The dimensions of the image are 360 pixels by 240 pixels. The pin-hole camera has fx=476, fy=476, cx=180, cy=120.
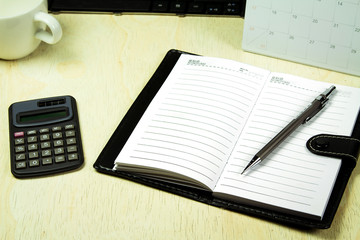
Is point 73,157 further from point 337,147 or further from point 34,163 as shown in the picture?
point 337,147

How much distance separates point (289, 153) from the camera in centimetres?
67

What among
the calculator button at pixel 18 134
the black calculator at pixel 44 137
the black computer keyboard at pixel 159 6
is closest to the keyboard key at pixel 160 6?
the black computer keyboard at pixel 159 6

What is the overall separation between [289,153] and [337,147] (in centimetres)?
7

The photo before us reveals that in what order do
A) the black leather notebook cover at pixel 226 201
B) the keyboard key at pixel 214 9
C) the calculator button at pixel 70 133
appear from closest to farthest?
the black leather notebook cover at pixel 226 201
the calculator button at pixel 70 133
the keyboard key at pixel 214 9

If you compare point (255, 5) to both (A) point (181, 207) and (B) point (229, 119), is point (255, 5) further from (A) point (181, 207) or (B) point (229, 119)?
(A) point (181, 207)

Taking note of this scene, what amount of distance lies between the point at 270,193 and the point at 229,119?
0.14 meters

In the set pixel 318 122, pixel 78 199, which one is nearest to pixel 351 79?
pixel 318 122

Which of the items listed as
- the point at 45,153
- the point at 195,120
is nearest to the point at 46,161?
the point at 45,153

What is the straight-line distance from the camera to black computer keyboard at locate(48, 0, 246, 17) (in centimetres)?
93

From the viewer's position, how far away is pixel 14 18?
757 mm

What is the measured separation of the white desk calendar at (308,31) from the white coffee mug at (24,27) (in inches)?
13.3

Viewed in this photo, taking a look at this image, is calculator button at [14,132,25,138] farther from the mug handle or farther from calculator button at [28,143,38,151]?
the mug handle

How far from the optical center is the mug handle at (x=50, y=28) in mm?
787

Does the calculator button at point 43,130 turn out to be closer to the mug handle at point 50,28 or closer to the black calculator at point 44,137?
the black calculator at point 44,137
